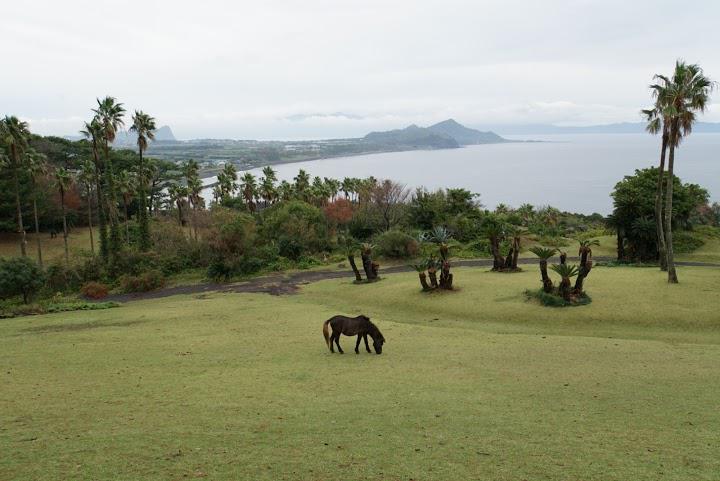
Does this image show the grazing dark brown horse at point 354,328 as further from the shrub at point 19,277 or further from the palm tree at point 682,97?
the shrub at point 19,277

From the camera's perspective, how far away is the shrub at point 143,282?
3359cm

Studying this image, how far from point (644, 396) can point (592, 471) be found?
14.6 feet

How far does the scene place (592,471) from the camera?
22.9ft

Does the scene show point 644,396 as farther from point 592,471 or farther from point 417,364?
point 417,364

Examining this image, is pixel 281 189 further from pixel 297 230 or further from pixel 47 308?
pixel 47 308

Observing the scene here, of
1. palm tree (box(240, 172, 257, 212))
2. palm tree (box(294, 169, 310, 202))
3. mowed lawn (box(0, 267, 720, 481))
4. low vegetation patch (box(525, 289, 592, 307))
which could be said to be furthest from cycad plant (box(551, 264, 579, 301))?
palm tree (box(240, 172, 257, 212))

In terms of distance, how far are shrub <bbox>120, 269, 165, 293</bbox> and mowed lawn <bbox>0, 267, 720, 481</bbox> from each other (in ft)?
39.3

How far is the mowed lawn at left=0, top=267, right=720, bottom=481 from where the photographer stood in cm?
722

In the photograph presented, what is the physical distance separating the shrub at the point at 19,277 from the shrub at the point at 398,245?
23.5 metres

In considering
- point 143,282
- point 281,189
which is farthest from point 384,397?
point 281,189

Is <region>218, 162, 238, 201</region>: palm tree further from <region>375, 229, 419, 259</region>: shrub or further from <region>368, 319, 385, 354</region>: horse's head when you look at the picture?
<region>368, 319, 385, 354</region>: horse's head

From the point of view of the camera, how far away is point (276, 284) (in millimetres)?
32594

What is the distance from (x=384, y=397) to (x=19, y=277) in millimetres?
27520

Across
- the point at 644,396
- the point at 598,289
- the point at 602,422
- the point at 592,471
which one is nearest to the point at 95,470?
the point at 592,471
